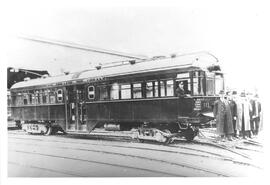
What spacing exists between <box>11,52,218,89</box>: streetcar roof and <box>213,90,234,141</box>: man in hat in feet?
2.02

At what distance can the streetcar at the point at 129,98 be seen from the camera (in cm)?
566

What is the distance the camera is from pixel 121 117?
20.7 feet

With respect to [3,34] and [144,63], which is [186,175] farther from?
[3,34]

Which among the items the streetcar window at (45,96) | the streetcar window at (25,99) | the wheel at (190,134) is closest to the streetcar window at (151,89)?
the wheel at (190,134)

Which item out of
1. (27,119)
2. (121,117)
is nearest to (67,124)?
(27,119)

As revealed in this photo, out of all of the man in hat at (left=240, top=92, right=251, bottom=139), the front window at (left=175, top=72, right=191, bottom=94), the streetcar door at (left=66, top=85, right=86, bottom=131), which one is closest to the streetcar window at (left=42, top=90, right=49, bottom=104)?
the streetcar door at (left=66, top=85, right=86, bottom=131)

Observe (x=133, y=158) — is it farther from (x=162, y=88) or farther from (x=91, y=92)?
(x=91, y=92)

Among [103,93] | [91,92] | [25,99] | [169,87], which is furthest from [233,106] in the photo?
[25,99]

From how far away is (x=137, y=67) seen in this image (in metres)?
6.27

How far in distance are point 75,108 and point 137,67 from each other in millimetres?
1722

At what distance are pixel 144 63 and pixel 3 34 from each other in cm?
247

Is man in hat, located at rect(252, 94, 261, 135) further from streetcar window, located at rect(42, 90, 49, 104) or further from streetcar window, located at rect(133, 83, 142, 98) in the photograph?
streetcar window, located at rect(42, 90, 49, 104)

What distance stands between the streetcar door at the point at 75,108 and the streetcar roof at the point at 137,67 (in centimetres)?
27

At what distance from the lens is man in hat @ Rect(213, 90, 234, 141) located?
18.4 feet
